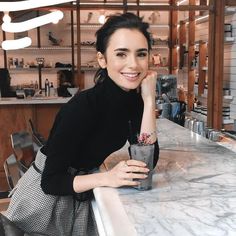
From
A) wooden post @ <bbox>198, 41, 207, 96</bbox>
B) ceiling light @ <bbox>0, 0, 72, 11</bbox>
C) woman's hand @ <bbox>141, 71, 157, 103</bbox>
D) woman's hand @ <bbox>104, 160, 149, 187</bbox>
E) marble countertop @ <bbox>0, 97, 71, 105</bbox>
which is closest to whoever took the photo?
woman's hand @ <bbox>104, 160, 149, 187</bbox>

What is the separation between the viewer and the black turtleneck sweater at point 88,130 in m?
1.33

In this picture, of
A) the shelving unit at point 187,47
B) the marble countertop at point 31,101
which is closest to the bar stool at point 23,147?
the marble countertop at point 31,101

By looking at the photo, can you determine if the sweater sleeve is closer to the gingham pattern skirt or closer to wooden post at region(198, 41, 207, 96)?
the gingham pattern skirt

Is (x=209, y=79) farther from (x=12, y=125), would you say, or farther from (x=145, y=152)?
(x=145, y=152)

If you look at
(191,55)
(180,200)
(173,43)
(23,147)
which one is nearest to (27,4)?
(23,147)

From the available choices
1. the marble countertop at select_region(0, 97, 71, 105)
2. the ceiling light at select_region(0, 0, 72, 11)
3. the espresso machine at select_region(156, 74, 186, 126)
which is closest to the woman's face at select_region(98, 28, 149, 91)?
the ceiling light at select_region(0, 0, 72, 11)

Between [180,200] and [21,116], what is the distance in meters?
4.50

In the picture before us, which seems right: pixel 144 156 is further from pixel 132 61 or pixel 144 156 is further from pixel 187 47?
pixel 187 47

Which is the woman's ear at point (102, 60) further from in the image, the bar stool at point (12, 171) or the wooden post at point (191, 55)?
the wooden post at point (191, 55)

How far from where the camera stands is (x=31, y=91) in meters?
6.06

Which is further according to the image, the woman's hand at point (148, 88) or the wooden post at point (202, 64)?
the wooden post at point (202, 64)

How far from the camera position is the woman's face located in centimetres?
135

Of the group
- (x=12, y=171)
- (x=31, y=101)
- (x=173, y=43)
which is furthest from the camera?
(x=173, y=43)

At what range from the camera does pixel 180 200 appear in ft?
3.73
